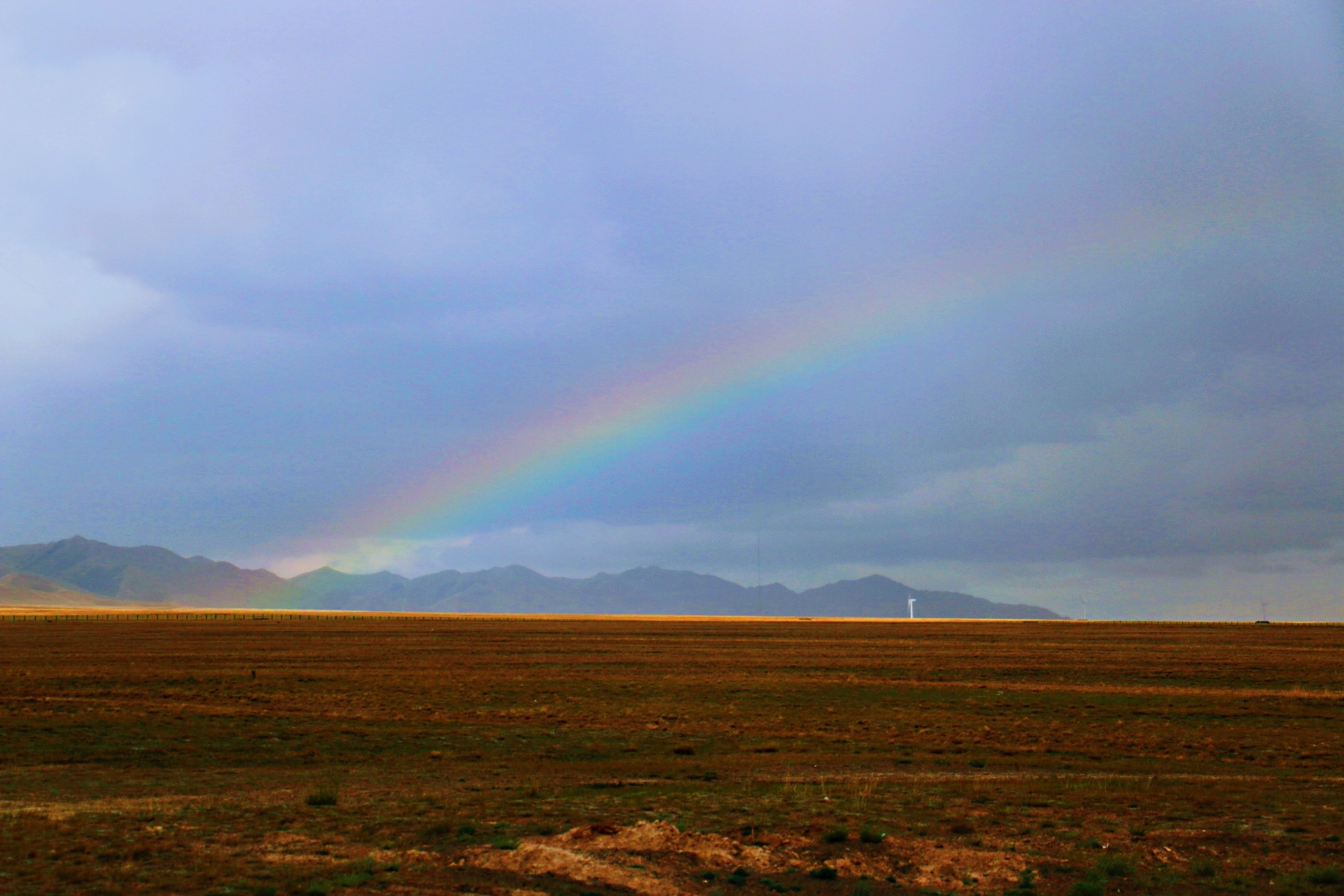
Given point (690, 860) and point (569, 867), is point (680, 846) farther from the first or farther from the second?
point (569, 867)

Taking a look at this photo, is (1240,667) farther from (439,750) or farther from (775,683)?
(439,750)

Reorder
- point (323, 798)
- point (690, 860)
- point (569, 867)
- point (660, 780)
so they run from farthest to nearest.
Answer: point (660, 780)
point (323, 798)
point (690, 860)
point (569, 867)

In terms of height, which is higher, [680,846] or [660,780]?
[680,846]

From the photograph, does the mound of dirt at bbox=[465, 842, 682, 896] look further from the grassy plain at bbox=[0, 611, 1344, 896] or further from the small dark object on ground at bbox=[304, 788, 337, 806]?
the small dark object on ground at bbox=[304, 788, 337, 806]

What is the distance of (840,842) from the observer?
1711 centimetres

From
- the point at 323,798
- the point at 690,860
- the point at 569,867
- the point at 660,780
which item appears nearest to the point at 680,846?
the point at 690,860

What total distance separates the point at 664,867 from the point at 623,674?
43.9 metres

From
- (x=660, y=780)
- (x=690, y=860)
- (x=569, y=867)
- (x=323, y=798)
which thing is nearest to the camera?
(x=569, y=867)

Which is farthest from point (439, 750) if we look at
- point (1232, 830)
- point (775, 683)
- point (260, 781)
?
point (775, 683)

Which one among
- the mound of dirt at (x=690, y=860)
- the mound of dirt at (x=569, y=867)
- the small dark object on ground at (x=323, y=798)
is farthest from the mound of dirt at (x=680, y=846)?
the small dark object on ground at (x=323, y=798)

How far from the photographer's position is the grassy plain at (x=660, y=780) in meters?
15.3

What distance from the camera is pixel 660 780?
24.8 m

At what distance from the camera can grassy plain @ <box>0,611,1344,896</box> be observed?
601 inches

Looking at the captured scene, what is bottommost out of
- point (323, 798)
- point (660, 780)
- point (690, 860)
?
point (660, 780)
